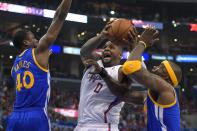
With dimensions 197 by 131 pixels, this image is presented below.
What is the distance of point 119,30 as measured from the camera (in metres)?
4.58

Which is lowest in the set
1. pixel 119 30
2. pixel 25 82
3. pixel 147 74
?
pixel 25 82

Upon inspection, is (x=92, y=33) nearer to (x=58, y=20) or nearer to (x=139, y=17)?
(x=139, y=17)

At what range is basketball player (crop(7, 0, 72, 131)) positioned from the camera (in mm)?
4578

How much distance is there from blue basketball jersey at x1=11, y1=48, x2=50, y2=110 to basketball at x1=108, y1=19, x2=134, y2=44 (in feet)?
2.86

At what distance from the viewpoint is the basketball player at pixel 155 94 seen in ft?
13.2

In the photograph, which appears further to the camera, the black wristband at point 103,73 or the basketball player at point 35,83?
the basketball player at point 35,83

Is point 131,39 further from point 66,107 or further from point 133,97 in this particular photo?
point 66,107

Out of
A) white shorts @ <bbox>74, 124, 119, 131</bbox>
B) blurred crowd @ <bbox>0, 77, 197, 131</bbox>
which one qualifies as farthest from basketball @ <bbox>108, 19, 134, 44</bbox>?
blurred crowd @ <bbox>0, 77, 197, 131</bbox>

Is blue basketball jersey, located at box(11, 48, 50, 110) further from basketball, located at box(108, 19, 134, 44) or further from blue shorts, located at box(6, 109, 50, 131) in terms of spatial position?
basketball, located at box(108, 19, 134, 44)

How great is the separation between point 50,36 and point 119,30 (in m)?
0.78

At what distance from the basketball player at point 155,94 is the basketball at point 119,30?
46 centimetres

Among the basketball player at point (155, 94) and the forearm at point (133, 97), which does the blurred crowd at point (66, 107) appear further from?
the basketball player at point (155, 94)

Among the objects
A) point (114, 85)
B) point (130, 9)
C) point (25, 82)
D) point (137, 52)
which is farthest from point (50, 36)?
point (130, 9)

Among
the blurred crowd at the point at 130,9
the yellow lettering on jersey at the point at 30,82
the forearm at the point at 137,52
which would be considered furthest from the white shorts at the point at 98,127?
the blurred crowd at the point at 130,9
